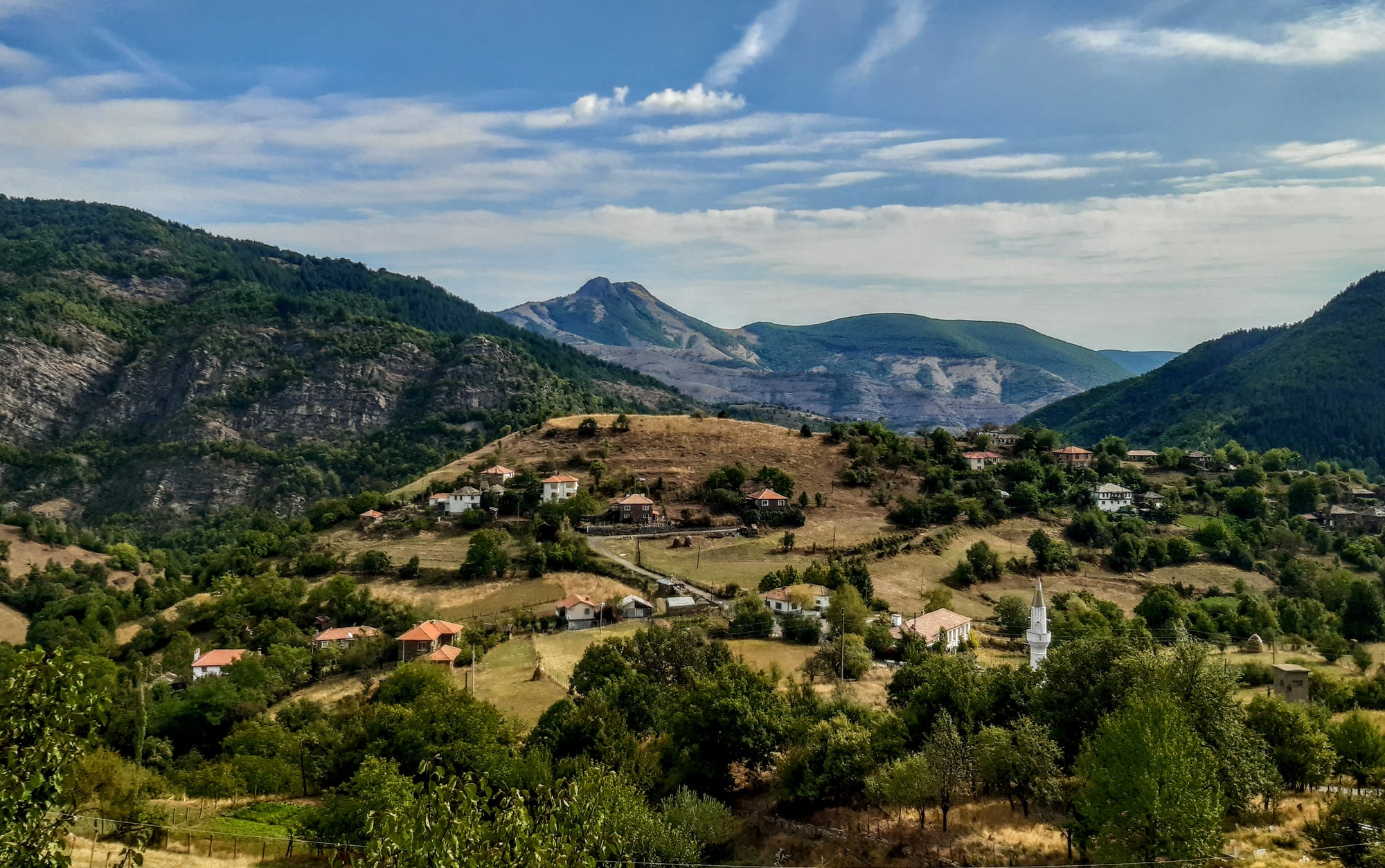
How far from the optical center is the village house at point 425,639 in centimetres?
5336

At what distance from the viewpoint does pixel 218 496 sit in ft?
462

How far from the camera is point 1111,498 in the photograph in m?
92.6

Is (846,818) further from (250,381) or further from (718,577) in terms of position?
(250,381)

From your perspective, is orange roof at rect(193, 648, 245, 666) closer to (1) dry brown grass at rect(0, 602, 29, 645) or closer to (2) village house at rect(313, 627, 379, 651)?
(2) village house at rect(313, 627, 379, 651)

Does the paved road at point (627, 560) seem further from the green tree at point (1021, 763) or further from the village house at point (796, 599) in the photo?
the green tree at point (1021, 763)

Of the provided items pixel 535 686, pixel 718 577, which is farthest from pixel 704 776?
pixel 718 577

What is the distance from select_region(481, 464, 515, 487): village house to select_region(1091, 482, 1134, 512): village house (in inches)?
2307

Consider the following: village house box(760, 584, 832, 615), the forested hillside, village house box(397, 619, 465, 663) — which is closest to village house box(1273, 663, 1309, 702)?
village house box(760, 584, 832, 615)

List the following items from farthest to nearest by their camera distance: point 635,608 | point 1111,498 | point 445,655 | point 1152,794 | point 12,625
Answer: point 1111,498 < point 12,625 < point 635,608 < point 445,655 < point 1152,794

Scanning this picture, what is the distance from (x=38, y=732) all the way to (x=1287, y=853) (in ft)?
92.6

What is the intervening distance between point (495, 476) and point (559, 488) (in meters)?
7.92

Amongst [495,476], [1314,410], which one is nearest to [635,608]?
[495,476]

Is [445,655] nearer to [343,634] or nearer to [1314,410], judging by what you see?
[343,634]

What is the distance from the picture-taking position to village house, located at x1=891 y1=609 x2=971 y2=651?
53.6 metres
